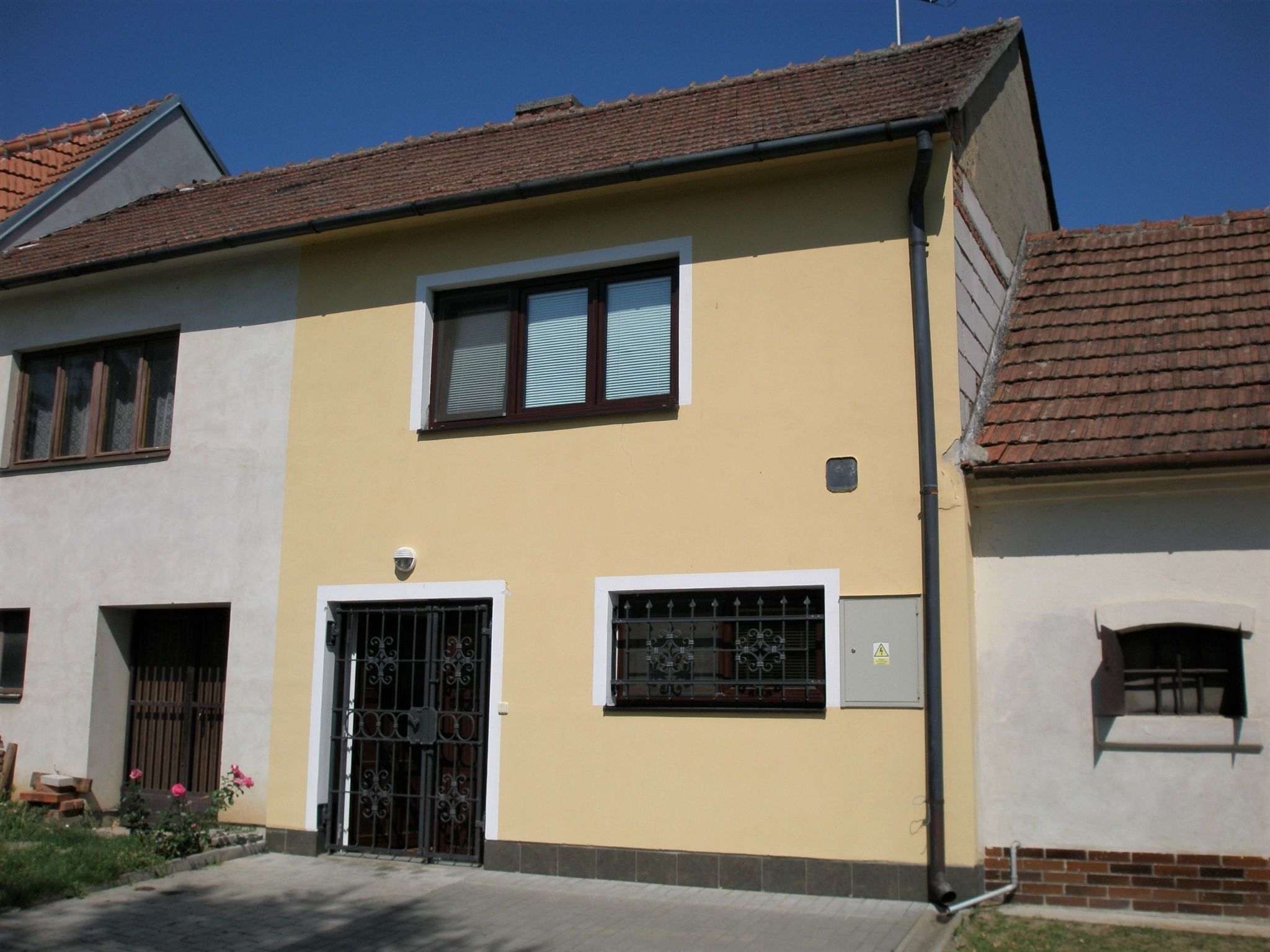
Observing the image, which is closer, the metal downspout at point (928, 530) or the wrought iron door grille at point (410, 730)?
the metal downspout at point (928, 530)

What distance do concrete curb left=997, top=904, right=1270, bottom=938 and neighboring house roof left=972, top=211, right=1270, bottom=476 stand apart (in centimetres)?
282

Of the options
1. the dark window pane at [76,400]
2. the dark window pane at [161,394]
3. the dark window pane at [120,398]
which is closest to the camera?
the dark window pane at [161,394]

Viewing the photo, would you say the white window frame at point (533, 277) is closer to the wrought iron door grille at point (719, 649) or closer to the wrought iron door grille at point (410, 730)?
the wrought iron door grille at point (719, 649)

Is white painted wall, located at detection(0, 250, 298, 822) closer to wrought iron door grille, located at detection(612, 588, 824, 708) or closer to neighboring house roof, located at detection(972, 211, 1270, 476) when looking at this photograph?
wrought iron door grille, located at detection(612, 588, 824, 708)

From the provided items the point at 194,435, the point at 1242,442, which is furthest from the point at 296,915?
the point at 1242,442

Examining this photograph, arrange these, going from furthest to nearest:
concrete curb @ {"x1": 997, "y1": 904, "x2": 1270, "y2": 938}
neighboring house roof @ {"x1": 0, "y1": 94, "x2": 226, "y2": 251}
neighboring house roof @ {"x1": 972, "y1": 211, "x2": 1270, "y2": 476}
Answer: neighboring house roof @ {"x1": 0, "y1": 94, "x2": 226, "y2": 251} → neighboring house roof @ {"x1": 972, "y1": 211, "x2": 1270, "y2": 476} → concrete curb @ {"x1": 997, "y1": 904, "x2": 1270, "y2": 938}

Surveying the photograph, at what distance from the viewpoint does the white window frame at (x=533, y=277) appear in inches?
360

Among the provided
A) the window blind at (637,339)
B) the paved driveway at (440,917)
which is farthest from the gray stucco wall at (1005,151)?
the paved driveway at (440,917)

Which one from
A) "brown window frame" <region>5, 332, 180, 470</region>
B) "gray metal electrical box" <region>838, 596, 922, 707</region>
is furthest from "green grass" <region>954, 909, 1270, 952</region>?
"brown window frame" <region>5, 332, 180, 470</region>

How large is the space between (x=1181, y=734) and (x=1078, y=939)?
152 cm

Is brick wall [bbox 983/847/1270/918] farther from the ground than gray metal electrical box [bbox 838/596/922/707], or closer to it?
closer to it

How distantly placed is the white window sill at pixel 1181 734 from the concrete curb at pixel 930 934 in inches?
60.6

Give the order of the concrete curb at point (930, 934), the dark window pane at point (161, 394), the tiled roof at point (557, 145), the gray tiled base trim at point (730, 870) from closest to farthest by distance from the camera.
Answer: the concrete curb at point (930, 934)
the gray tiled base trim at point (730, 870)
the tiled roof at point (557, 145)
the dark window pane at point (161, 394)

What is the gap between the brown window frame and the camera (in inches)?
456
